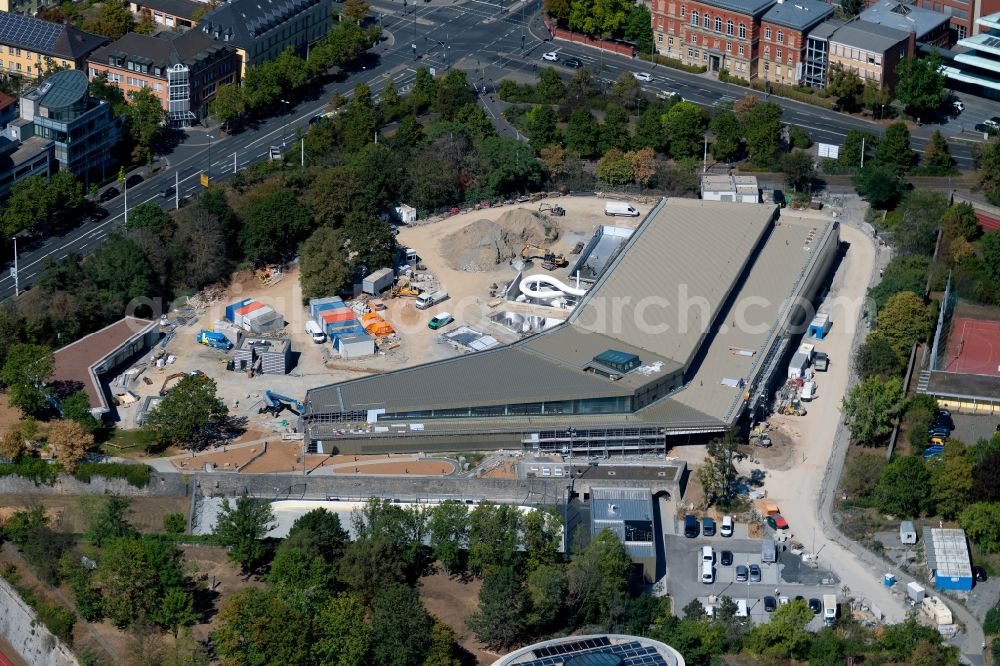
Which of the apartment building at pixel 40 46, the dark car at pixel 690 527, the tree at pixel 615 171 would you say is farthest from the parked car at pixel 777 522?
the apartment building at pixel 40 46

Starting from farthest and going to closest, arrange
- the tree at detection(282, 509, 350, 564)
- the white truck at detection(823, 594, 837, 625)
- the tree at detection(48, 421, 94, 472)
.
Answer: the tree at detection(48, 421, 94, 472) → the tree at detection(282, 509, 350, 564) → the white truck at detection(823, 594, 837, 625)

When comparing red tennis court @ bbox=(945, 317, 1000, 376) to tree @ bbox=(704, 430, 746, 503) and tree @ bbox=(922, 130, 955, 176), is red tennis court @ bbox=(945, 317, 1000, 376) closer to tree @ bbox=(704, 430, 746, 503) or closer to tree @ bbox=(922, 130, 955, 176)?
tree @ bbox=(704, 430, 746, 503)

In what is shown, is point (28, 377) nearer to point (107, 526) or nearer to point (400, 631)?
point (107, 526)

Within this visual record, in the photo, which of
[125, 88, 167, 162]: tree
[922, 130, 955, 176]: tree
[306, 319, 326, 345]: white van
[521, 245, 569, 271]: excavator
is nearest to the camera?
[306, 319, 326, 345]: white van

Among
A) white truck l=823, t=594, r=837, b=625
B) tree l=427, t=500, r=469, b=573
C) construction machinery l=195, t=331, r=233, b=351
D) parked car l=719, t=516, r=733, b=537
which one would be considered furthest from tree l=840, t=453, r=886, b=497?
construction machinery l=195, t=331, r=233, b=351

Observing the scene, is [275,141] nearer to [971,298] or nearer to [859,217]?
[859,217]

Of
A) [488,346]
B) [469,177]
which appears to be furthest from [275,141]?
[488,346]

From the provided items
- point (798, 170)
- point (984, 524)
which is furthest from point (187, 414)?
point (798, 170)
